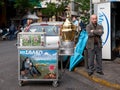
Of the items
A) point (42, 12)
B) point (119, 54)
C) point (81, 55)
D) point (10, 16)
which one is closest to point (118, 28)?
point (119, 54)

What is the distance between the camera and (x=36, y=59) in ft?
32.0

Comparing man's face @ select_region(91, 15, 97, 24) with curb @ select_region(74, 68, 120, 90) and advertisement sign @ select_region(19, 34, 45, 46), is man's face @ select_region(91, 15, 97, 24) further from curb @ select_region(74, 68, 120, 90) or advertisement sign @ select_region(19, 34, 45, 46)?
advertisement sign @ select_region(19, 34, 45, 46)

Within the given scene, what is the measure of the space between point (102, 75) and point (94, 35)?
1.18 meters

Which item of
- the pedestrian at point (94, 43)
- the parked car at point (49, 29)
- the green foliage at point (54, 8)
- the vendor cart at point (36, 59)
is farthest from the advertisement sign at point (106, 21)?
the green foliage at point (54, 8)

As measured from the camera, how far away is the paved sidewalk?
992 cm

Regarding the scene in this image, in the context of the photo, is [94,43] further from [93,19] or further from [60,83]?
[60,83]

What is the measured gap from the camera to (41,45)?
9812mm

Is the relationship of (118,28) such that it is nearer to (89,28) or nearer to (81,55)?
(81,55)

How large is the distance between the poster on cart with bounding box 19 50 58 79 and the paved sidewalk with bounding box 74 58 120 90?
4.55ft

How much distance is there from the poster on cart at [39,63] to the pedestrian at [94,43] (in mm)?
1645

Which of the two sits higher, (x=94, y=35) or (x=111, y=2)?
(x=111, y=2)

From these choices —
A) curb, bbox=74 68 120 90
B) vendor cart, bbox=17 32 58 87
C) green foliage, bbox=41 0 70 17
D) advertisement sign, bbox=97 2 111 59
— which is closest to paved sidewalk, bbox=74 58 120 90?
curb, bbox=74 68 120 90

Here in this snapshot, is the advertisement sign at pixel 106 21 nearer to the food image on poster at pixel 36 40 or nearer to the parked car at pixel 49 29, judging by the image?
the parked car at pixel 49 29

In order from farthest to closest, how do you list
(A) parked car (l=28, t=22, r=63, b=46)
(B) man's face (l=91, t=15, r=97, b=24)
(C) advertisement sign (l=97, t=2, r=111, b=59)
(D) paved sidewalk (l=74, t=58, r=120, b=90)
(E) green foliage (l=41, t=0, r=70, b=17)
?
(E) green foliage (l=41, t=0, r=70, b=17) < (C) advertisement sign (l=97, t=2, r=111, b=59) < (A) parked car (l=28, t=22, r=63, b=46) < (B) man's face (l=91, t=15, r=97, b=24) < (D) paved sidewalk (l=74, t=58, r=120, b=90)
